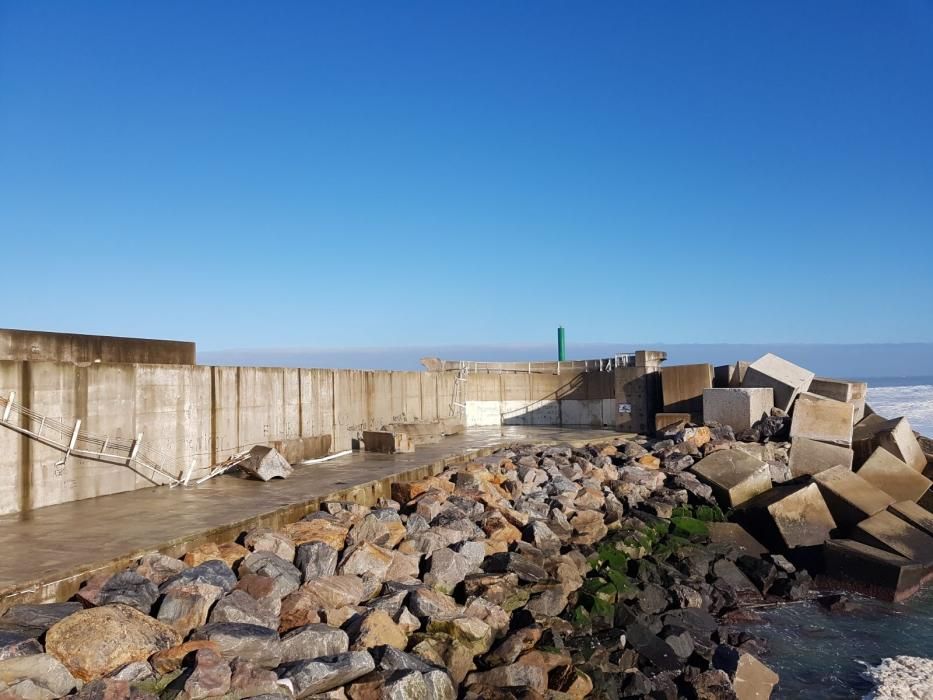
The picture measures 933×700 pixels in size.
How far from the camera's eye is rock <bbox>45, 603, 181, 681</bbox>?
15.0 feet

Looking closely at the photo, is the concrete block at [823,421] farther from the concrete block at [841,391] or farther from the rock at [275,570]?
the rock at [275,570]

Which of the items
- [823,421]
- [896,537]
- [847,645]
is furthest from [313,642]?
[823,421]

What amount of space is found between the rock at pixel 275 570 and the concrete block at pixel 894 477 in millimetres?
11210

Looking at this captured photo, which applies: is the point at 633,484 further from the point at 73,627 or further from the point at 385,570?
the point at 73,627

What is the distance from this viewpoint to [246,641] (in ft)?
17.1

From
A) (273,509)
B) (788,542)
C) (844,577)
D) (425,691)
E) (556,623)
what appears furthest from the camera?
(788,542)

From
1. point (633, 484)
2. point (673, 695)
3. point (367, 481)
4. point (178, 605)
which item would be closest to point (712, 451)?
point (633, 484)

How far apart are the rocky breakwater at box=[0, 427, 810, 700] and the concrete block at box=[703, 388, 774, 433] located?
5149mm

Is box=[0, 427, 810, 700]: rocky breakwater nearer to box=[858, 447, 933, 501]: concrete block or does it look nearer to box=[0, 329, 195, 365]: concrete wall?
box=[858, 447, 933, 501]: concrete block

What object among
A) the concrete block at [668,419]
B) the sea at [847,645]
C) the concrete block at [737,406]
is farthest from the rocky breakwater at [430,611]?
the concrete block at [668,419]

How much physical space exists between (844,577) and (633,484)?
3890 millimetres

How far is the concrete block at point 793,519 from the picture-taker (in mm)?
11008

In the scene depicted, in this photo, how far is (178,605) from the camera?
18.1 feet

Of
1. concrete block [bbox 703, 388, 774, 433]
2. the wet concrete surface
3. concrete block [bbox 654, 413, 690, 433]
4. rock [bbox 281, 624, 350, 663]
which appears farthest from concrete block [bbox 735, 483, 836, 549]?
rock [bbox 281, 624, 350, 663]
